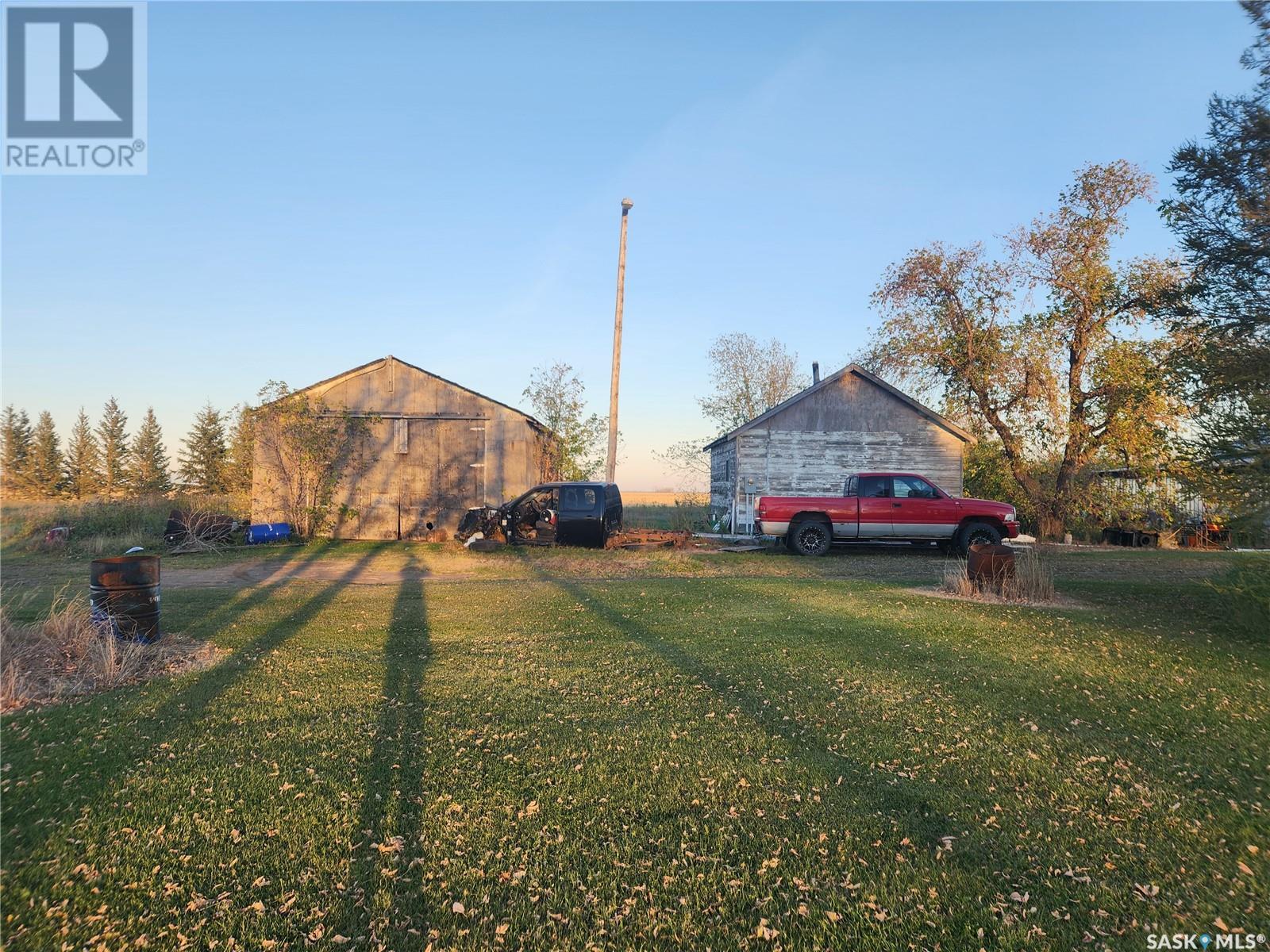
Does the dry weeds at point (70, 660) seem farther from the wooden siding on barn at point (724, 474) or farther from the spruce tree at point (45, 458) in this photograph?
the spruce tree at point (45, 458)

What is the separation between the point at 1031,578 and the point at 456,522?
1607cm

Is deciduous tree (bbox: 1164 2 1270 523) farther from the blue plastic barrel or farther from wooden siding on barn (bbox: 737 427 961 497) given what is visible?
the blue plastic barrel

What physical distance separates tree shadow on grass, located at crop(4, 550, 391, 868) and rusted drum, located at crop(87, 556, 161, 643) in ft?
2.84

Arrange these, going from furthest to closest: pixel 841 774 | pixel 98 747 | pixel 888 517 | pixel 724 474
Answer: pixel 724 474 → pixel 888 517 → pixel 98 747 → pixel 841 774

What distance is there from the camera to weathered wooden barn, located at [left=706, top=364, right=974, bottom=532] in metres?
23.9

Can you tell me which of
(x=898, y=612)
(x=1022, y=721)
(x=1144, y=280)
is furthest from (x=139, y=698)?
(x=1144, y=280)

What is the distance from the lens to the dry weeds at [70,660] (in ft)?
18.7

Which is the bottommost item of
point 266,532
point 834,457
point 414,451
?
point 266,532

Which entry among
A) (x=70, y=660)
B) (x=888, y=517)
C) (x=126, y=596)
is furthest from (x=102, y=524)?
(x=888, y=517)

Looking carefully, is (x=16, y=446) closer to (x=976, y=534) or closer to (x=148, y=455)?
(x=148, y=455)

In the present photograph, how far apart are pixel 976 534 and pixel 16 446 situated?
71277 millimetres

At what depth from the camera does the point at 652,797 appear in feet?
12.9

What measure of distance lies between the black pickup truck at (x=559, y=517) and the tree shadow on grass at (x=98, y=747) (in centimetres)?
1084

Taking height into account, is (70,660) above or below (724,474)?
below
